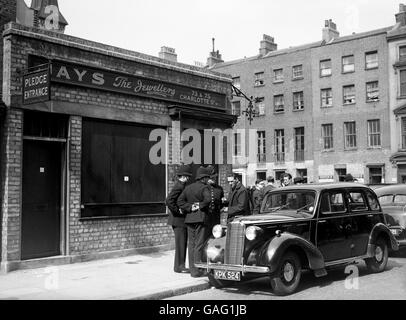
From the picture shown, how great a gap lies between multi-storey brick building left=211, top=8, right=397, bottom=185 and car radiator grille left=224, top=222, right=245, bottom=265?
29035 millimetres

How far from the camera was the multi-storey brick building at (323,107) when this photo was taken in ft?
129

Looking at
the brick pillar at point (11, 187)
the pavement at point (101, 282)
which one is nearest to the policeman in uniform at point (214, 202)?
the pavement at point (101, 282)

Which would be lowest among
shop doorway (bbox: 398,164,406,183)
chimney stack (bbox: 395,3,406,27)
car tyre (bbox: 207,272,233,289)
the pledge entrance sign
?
car tyre (bbox: 207,272,233,289)

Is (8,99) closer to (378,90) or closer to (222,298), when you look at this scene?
(222,298)

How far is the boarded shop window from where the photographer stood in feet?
36.8

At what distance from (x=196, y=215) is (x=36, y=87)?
12.5 ft

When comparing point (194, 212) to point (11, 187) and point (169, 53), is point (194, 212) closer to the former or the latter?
point (11, 187)

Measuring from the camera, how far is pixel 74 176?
10.8 m

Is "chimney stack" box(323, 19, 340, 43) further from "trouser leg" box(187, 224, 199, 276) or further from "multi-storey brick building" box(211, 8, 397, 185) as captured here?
"trouser leg" box(187, 224, 199, 276)

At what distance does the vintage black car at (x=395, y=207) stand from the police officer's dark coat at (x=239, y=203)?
335cm

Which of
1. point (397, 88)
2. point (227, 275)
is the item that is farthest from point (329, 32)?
point (227, 275)

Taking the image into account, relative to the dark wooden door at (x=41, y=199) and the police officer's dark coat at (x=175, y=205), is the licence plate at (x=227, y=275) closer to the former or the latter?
the police officer's dark coat at (x=175, y=205)

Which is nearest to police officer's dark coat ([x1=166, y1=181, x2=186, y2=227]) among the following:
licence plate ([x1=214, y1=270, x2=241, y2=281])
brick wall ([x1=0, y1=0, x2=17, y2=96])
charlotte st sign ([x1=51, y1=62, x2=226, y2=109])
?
licence plate ([x1=214, y1=270, x2=241, y2=281])

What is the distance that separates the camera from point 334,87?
1642 inches
